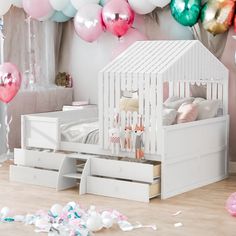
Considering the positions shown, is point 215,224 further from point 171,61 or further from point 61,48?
point 61,48

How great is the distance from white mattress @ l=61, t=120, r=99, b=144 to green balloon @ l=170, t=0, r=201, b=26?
1.20 meters

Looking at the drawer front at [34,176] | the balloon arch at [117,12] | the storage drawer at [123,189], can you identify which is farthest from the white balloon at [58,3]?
the storage drawer at [123,189]

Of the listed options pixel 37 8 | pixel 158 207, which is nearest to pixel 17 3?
pixel 37 8

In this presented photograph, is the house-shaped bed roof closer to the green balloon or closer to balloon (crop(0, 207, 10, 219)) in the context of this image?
the green balloon

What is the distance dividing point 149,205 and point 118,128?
2.19 feet

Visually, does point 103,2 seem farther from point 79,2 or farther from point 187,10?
point 187,10

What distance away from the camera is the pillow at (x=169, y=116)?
173 inches

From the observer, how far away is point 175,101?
5.05m

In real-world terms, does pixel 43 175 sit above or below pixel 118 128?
below

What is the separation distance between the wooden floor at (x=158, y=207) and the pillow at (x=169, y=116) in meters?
0.56

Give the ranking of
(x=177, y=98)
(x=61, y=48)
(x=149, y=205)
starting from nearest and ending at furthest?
(x=149, y=205) → (x=177, y=98) → (x=61, y=48)

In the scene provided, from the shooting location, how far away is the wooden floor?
3.49 meters

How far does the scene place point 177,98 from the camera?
5.16 metres

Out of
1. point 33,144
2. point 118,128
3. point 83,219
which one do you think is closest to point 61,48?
point 33,144
